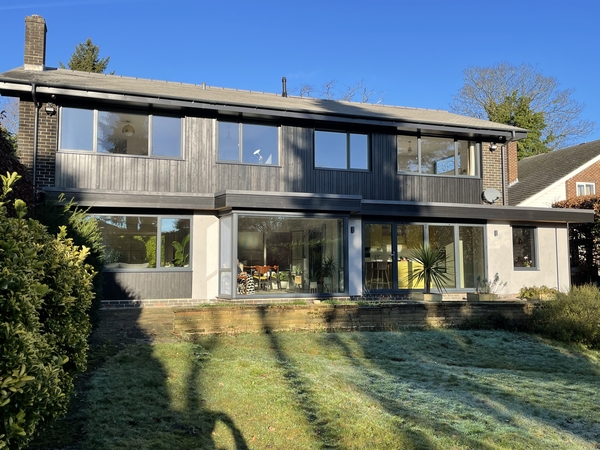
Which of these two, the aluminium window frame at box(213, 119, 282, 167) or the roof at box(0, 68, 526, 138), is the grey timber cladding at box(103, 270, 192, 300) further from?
the roof at box(0, 68, 526, 138)

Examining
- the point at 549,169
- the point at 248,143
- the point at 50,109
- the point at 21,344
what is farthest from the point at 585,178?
the point at 21,344

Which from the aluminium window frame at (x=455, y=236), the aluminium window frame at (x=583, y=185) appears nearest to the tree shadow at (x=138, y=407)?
the aluminium window frame at (x=455, y=236)

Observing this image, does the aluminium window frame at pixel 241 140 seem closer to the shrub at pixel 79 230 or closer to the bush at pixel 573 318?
the shrub at pixel 79 230

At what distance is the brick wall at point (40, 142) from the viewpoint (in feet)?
41.7

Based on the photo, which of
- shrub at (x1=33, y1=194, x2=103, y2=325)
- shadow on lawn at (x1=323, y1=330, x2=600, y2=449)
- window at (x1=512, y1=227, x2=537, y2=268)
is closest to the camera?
A: shadow on lawn at (x1=323, y1=330, x2=600, y2=449)

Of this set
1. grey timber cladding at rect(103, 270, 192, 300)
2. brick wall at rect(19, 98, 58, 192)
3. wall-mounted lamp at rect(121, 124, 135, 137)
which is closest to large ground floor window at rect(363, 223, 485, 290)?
grey timber cladding at rect(103, 270, 192, 300)

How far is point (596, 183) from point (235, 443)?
86.2 ft

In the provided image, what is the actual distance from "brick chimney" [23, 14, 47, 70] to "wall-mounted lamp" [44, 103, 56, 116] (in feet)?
9.05

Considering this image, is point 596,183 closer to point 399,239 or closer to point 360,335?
point 399,239

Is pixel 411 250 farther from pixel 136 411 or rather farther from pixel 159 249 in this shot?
pixel 136 411

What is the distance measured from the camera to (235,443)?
15.3 ft

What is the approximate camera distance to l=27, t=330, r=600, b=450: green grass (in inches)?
189

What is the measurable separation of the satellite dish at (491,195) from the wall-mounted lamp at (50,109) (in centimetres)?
1168

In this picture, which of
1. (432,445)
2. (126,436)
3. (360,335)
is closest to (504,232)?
(360,335)
